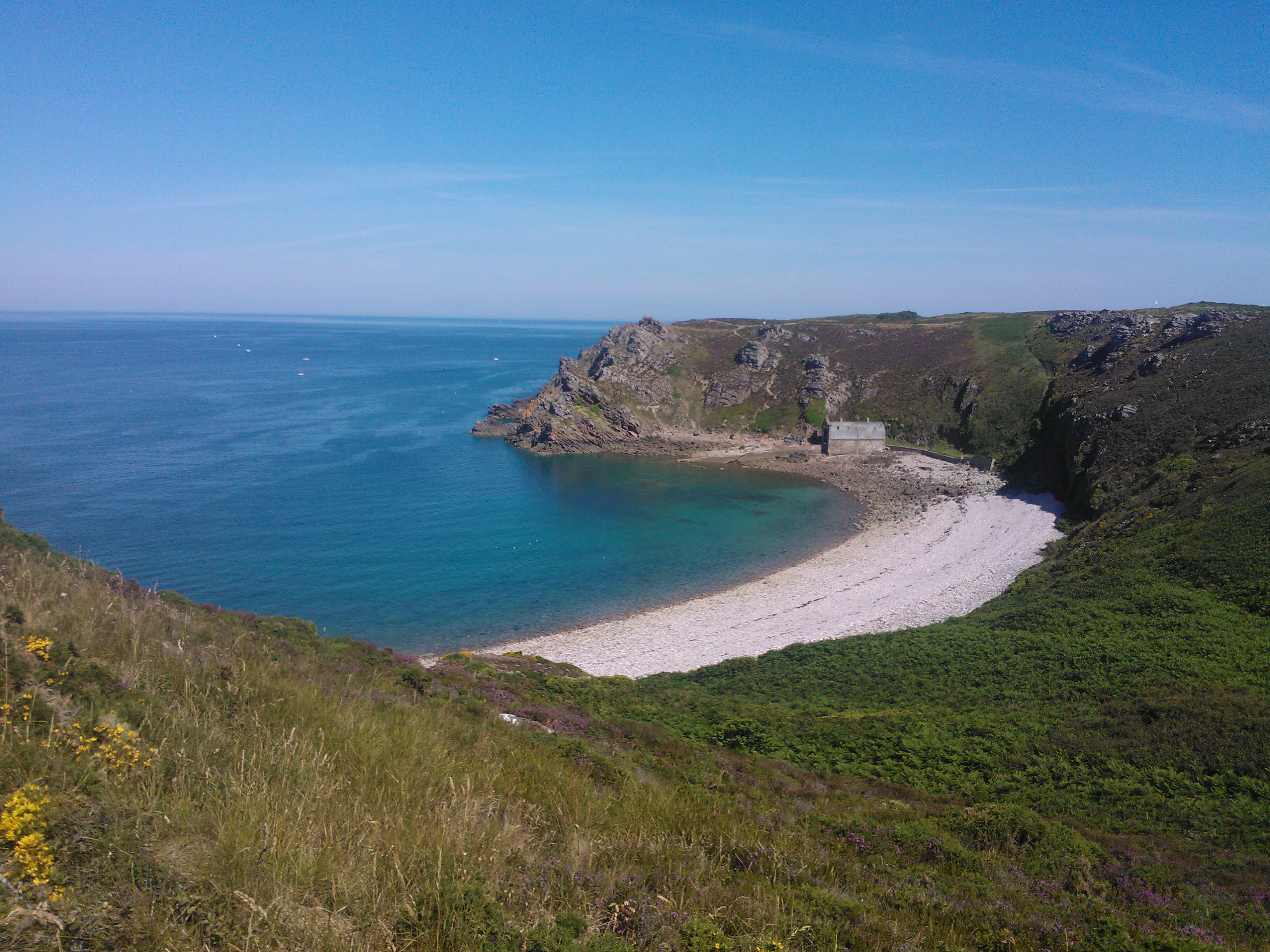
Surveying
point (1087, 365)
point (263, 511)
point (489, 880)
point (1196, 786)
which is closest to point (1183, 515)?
point (1196, 786)

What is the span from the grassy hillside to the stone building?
49.6m

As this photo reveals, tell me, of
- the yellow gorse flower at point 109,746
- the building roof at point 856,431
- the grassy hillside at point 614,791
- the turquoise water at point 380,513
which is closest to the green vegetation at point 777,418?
the building roof at point 856,431

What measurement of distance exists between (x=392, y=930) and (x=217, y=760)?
1.81 metres

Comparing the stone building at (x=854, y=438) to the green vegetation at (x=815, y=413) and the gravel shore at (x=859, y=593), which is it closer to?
the green vegetation at (x=815, y=413)

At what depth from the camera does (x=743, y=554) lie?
139ft

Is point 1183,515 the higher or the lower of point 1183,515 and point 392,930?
the lower

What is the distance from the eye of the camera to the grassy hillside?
3.23m

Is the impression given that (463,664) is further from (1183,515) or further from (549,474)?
(549,474)

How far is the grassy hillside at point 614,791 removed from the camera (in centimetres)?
323

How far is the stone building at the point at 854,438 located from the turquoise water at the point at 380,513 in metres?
11.1

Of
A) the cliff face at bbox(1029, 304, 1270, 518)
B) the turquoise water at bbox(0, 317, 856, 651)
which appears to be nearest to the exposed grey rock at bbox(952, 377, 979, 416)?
the cliff face at bbox(1029, 304, 1270, 518)

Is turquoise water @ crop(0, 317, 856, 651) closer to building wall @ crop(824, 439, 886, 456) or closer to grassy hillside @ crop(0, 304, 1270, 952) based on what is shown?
building wall @ crop(824, 439, 886, 456)

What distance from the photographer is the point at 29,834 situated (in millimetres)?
2928

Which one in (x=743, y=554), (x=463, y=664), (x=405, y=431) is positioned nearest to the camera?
(x=463, y=664)
